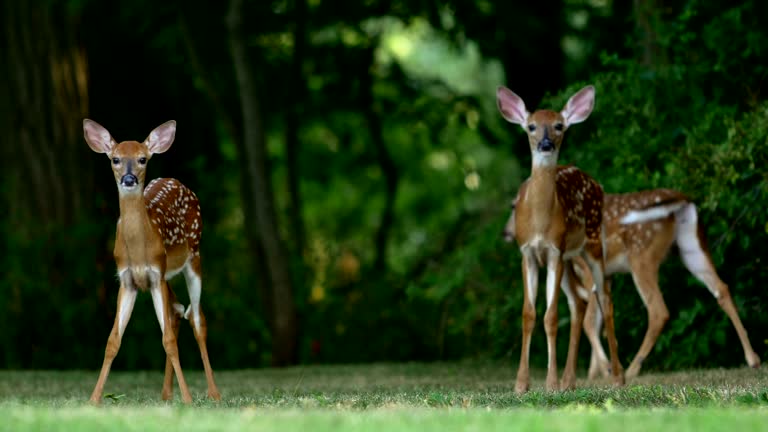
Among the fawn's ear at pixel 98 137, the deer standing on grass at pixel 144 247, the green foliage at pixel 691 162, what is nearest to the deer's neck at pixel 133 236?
the deer standing on grass at pixel 144 247

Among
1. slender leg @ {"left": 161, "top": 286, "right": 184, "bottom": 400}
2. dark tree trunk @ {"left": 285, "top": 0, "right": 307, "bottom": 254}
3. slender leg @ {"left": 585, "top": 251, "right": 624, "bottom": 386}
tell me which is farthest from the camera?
dark tree trunk @ {"left": 285, "top": 0, "right": 307, "bottom": 254}

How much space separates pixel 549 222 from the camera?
900 cm

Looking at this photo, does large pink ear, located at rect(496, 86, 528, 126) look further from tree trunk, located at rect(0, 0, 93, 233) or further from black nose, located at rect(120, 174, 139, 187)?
tree trunk, located at rect(0, 0, 93, 233)

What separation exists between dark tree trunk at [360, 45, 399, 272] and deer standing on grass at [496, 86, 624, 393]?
27.7ft

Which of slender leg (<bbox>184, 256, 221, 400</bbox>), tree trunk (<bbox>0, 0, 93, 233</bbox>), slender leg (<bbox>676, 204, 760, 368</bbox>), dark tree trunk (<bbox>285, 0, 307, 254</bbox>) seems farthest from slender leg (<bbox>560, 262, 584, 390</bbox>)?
dark tree trunk (<bbox>285, 0, 307, 254</bbox>)

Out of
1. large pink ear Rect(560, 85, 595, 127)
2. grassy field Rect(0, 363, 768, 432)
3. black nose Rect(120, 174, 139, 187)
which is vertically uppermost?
large pink ear Rect(560, 85, 595, 127)

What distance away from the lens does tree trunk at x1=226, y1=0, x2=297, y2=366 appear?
1439 centimetres

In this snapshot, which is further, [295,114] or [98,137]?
[295,114]

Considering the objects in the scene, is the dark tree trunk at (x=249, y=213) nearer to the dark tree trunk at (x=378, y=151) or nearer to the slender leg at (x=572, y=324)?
the dark tree trunk at (x=378, y=151)

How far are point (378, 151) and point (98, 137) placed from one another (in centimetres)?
1174

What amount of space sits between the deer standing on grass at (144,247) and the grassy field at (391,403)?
0.33m

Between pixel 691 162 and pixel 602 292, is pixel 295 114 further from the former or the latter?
pixel 602 292

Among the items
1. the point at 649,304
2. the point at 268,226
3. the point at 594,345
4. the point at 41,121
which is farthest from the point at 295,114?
the point at 649,304

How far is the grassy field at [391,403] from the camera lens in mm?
5609
